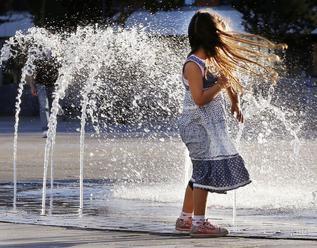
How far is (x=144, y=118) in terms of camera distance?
2736 centimetres

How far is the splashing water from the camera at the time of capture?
39.6 ft

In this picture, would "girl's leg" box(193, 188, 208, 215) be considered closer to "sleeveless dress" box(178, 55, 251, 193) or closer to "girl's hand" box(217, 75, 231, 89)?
"sleeveless dress" box(178, 55, 251, 193)

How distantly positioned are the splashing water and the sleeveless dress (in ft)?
3.64

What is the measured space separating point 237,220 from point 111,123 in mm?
18114

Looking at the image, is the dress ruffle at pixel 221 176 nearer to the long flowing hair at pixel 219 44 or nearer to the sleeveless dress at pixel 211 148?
the sleeveless dress at pixel 211 148

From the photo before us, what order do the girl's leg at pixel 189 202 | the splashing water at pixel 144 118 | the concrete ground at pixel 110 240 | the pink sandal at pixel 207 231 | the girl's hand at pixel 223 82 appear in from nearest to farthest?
the concrete ground at pixel 110 240 → the pink sandal at pixel 207 231 → the girl's hand at pixel 223 82 → the girl's leg at pixel 189 202 → the splashing water at pixel 144 118

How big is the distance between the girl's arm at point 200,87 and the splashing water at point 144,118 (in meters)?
1.35

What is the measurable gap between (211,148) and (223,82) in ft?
1.40

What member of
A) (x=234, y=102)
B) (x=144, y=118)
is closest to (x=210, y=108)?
(x=234, y=102)

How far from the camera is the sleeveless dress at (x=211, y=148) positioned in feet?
27.9

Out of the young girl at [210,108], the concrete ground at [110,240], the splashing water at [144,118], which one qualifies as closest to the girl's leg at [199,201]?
the young girl at [210,108]

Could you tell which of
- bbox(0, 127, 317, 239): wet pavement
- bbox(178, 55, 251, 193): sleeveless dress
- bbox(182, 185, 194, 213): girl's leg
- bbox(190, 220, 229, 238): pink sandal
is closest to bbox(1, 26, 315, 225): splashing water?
bbox(0, 127, 317, 239): wet pavement

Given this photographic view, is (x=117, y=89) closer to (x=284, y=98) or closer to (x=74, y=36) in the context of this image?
(x=284, y=98)

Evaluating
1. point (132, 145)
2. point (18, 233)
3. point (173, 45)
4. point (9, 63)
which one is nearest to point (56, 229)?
point (18, 233)
